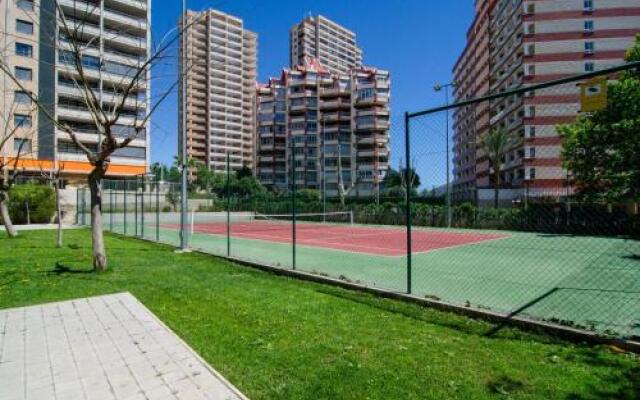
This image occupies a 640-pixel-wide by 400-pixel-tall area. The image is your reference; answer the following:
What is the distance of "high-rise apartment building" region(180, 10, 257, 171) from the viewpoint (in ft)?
412

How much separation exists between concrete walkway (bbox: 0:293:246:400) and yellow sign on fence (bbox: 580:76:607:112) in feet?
15.7

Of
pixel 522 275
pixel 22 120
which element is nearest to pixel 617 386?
pixel 522 275

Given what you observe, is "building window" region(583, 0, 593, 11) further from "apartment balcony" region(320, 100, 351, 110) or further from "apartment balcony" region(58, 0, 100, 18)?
"apartment balcony" region(58, 0, 100, 18)

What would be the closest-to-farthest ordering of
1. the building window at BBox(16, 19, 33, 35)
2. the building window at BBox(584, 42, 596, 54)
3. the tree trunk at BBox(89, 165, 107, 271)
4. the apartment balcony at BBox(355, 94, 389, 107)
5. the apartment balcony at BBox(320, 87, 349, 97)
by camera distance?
the tree trunk at BBox(89, 165, 107, 271) < the building window at BBox(16, 19, 33, 35) < the building window at BBox(584, 42, 596, 54) < the apartment balcony at BBox(355, 94, 389, 107) < the apartment balcony at BBox(320, 87, 349, 97)

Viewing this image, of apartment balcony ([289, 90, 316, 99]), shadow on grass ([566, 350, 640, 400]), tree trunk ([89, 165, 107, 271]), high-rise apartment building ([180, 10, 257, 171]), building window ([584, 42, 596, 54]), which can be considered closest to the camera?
shadow on grass ([566, 350, 640, 400])

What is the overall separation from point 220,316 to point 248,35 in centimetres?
15031

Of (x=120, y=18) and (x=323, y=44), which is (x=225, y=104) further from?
(x=120, y=18)

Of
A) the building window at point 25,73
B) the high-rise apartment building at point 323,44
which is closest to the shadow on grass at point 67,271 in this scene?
the building window at point 25,73

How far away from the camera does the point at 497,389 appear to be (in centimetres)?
348

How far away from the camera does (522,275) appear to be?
966cm

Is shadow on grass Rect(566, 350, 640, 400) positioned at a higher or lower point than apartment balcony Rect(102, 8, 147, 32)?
lower

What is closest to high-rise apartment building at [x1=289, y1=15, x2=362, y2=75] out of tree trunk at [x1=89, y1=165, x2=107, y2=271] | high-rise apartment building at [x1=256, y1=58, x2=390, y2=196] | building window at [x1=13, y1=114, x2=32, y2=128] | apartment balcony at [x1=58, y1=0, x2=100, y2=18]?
high-rise apartment building at [x1=256, y1=58, x2=390, y2=196]

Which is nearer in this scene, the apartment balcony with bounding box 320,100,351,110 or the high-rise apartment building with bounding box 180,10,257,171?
the apartment balcony with bounding box 320,100,351,110

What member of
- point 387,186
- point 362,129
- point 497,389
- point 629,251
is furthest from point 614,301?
point 362,129
